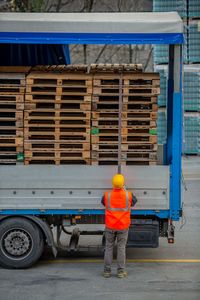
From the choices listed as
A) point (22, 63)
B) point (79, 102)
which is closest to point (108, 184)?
point (79, 102)

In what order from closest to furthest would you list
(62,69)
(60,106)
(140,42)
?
(140,42), (60,106), (62,69)

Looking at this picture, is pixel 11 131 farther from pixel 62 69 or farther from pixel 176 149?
pixel 176 149

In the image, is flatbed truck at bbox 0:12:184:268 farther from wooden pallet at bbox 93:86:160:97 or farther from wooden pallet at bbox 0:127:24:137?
wooden pallet at bbox 0:127:24:137

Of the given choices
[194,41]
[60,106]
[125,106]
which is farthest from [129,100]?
[194,41]

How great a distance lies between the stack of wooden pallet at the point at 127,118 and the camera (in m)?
12.3

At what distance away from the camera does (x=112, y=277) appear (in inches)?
464

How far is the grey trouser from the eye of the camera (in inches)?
460

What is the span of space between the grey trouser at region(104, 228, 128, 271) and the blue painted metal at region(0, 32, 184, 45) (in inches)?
114

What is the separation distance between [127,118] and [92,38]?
138 cm

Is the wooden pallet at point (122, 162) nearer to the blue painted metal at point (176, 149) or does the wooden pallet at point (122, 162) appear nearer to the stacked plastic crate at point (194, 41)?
the blue painted metal at point (176, 149)

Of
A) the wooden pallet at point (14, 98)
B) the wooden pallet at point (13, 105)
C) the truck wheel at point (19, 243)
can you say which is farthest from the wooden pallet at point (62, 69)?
the truck wheel at point (19, 243)

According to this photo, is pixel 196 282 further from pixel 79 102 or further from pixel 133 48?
pixel 133 48

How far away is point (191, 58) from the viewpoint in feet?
89.2

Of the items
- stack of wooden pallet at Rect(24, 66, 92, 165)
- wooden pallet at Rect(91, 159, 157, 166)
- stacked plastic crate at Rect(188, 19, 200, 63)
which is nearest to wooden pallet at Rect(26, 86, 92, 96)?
stack of wooden pallet at Rect(24, 66, 92, 165)
